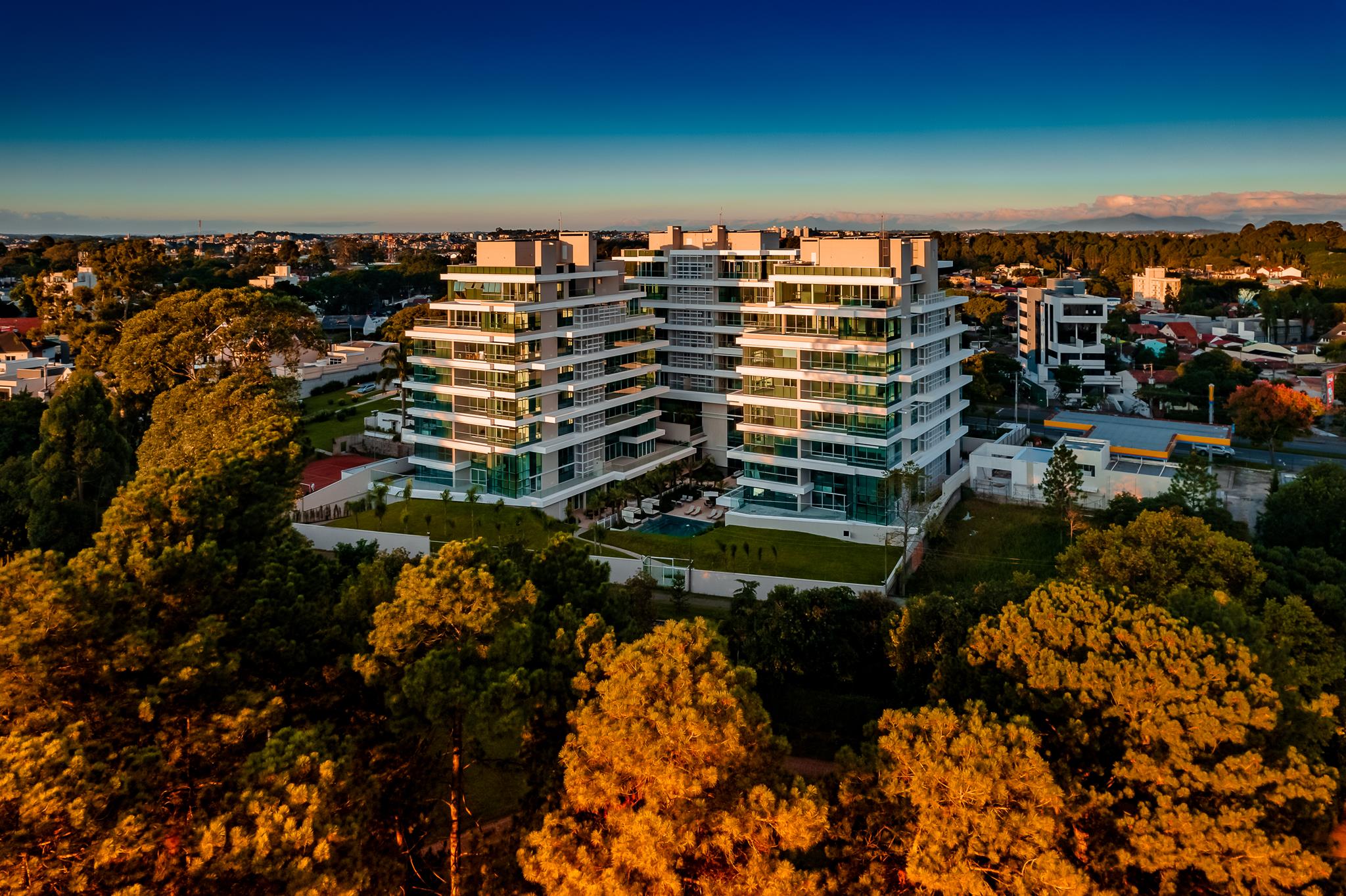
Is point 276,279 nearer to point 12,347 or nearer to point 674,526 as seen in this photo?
point 12,347

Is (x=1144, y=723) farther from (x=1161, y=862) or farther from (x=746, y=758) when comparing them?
(x=746, y=758)

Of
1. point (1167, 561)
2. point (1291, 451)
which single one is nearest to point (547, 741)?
point (1167, 561)

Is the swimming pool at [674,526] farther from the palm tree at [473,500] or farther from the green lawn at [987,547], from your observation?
the green lawn at [987,547]

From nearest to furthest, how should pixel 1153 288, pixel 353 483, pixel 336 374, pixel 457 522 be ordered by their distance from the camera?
pixel 457 522 → pixel 353 483 → pixel 336 374 → pixel 1153 288

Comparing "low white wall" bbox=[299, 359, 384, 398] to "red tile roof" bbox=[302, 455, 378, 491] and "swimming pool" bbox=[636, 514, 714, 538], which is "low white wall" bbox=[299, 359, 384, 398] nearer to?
"red tile roof" bbox=[302, 455, 378, 491]

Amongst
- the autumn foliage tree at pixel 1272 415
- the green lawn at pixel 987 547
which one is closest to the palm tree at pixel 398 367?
the green lawn at pixel 987 547
